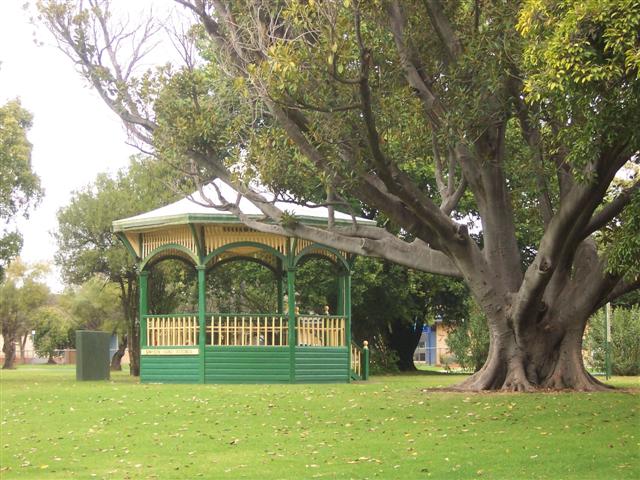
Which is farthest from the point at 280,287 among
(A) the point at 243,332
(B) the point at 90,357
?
(B) the point at 90,357

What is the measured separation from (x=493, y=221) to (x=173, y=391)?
7646 mm

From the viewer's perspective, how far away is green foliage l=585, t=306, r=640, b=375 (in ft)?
108

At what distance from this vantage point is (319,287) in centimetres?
3828

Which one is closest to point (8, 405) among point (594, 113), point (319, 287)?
point (594, 113)

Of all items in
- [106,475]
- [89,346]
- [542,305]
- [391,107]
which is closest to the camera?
[106,475]

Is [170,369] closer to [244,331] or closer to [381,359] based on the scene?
[244,331]

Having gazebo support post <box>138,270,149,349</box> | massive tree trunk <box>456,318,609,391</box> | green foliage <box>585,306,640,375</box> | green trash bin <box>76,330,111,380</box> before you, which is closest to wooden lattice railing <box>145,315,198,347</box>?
gazebo support post <box>138,270,149,349</box>

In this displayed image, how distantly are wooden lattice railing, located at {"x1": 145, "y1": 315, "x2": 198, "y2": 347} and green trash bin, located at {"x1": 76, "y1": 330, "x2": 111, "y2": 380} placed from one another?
4.26 meters

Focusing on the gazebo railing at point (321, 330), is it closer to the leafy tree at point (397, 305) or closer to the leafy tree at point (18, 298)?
the leafy tree at point (397, 305)

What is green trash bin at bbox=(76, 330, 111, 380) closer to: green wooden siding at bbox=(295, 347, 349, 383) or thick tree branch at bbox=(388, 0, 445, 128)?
green wooden siding at bbox=(295, 347, 349, 383)

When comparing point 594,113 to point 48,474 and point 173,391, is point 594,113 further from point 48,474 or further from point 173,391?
point 173,391

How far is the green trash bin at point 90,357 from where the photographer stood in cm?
2999

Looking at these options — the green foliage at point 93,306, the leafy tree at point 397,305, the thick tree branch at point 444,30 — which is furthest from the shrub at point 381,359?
the thick tree branch at point 444,30

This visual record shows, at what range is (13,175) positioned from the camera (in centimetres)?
3262
